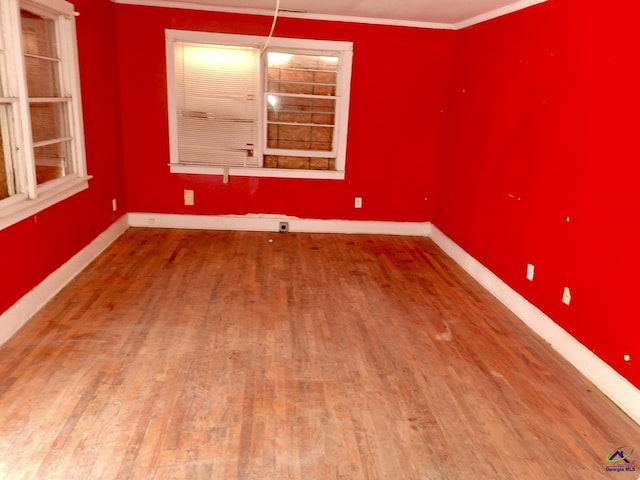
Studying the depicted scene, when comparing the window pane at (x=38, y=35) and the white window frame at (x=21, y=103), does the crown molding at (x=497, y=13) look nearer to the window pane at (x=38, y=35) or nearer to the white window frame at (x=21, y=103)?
the white window frame at (x=21, y=103)

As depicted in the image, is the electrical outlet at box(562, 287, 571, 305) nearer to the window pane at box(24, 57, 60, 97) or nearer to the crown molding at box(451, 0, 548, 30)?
the crown molding at box(451, 0, 548, 30)

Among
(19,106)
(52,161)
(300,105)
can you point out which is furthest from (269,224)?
(19,106)

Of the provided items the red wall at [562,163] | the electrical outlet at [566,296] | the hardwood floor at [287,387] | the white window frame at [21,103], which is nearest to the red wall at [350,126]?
the red wall at [562,163]

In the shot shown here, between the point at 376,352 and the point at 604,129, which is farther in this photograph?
the point at 376,352

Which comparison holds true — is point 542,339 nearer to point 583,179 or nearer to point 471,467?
point 583,179

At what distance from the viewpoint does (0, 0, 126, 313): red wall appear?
2.99 m

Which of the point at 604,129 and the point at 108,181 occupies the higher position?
the point at 604,129

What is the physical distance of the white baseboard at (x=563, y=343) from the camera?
99.1 inches

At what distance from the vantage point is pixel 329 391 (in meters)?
2.54

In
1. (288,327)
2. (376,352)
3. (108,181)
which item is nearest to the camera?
(376,352)

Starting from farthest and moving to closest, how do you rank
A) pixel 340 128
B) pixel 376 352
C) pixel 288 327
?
pixel 340 128 < pixel 288 327 < pixel 376 352

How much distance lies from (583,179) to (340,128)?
274 cm

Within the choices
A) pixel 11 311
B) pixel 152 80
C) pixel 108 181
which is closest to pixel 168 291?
pixel 11 311

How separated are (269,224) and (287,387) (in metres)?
3.02
